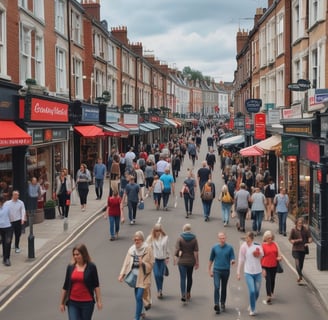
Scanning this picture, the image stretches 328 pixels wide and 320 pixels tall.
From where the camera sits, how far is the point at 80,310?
8.78 metres

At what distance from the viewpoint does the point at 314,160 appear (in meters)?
17.8

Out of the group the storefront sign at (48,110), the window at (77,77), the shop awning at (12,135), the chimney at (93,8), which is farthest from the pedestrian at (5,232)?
the chimney at (93,8)

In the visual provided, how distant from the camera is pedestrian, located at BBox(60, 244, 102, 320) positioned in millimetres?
8633

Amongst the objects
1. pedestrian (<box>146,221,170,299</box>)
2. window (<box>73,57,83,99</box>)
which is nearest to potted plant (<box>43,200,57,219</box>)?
pedestrian (<box>146,221,170,299</box>)

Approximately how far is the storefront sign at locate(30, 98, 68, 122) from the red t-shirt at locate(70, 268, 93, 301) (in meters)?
13.4

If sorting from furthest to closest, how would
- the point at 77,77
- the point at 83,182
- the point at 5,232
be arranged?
the point at 77,77 < the point at 83,182 < the point at 5,232

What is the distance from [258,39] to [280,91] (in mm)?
9659

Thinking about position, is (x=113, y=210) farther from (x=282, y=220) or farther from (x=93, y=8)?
(x=93, y=8)

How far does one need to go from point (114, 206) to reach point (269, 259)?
7.17m

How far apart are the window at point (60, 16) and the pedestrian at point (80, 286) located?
2199cm

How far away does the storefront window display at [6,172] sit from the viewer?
19483 mm

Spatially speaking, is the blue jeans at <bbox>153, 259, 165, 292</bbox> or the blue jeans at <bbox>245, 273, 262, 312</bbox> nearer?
the blue jeans at <bbox>245, 273, 262, 312</bbox>

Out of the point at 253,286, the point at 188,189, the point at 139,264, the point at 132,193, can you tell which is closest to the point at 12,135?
the point at 132,193

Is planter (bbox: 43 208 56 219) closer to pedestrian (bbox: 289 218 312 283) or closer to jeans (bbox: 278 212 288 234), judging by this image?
jeans (bbox: 278 212 288 234)
